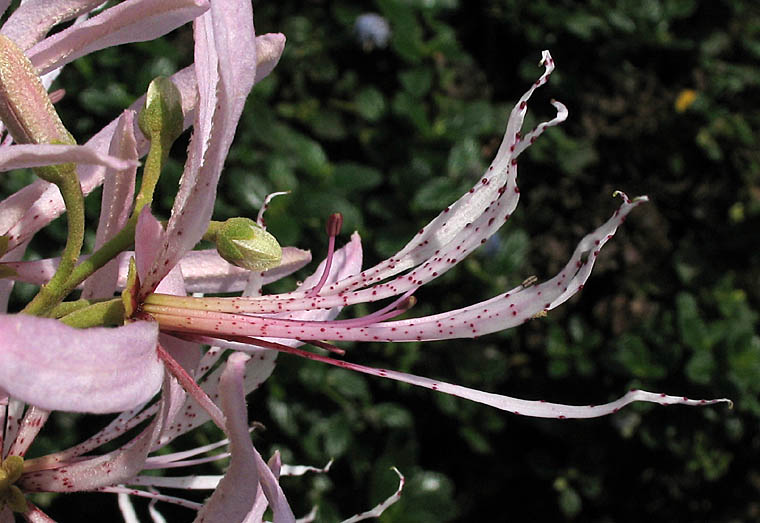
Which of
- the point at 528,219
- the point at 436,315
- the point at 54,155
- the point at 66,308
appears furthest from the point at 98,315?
the point at 528,219

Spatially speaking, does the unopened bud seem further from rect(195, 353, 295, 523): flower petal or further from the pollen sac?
rect(195, 353, 295, 523): flower petal

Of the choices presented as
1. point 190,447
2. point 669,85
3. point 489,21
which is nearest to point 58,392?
point 190,447

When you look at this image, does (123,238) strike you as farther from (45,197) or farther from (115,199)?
(45,197)

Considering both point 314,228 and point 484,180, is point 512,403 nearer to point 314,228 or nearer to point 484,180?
point 484,180

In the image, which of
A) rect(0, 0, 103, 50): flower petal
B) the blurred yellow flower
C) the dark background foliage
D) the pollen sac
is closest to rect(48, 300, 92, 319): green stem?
the pollen sac

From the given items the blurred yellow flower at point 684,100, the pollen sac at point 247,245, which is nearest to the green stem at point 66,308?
the pollen sac at point 247,245

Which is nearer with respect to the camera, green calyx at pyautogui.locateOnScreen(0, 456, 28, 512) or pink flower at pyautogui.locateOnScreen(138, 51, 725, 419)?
pink flower at pyautogui.locateOnScreen(138, 51, 725, 419)
